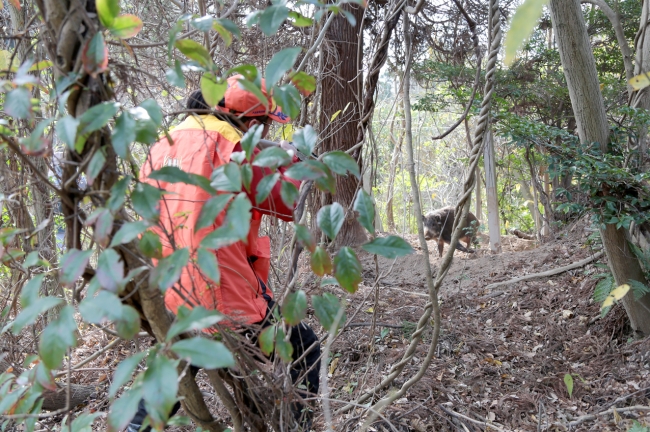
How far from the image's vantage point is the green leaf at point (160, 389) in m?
0.81

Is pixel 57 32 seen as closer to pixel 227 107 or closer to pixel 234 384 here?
pixel 227 107

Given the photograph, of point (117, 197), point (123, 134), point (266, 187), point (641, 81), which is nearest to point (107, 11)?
point (123, 134)

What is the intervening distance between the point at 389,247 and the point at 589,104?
9.10ft

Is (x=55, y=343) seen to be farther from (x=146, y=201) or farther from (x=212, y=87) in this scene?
(x=212, y=87)

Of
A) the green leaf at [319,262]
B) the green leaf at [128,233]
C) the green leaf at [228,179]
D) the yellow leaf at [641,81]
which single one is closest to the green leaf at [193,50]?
the green leaf at [228,179]

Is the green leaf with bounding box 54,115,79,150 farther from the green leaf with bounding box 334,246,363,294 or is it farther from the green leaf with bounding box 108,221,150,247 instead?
the green leaf with bounding box 334,246,363,294

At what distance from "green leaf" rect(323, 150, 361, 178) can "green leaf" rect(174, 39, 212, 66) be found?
0.35 meters

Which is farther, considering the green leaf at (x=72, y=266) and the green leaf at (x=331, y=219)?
the green leaf at (x=331, y=219)

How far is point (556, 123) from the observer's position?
8.04m

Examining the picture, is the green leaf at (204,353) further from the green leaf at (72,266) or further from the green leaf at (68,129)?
the green leaf at (68,129)

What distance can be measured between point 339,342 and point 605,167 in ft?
7.26

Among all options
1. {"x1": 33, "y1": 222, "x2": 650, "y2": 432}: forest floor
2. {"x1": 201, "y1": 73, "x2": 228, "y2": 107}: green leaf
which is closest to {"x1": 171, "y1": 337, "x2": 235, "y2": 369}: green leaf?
{"x1": 201, "y1": 73, "x2": 228, "y2": 107}: green leaf

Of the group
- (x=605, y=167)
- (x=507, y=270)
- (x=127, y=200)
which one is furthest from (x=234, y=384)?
(x=507, y=270)

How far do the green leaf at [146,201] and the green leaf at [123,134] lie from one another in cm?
9
